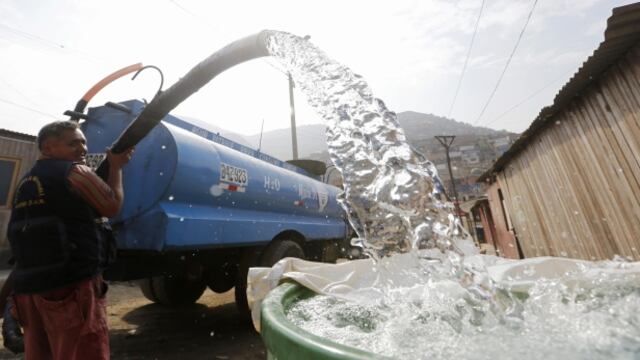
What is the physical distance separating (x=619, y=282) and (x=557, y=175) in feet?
16.8

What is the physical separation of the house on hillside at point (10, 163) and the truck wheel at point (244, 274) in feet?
33.6

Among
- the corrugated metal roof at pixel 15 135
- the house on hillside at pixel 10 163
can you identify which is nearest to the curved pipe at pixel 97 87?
the house on hillside at pixel 10 163

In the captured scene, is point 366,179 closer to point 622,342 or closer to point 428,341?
point 428,341

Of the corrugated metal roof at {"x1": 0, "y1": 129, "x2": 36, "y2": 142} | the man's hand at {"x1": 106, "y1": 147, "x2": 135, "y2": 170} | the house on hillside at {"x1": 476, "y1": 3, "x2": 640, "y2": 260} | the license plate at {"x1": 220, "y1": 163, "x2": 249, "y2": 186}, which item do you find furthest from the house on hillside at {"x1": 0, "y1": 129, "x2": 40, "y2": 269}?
the house on hillside at {"x1": 476, "y1": 3, "x2": 640, "y2": 260}

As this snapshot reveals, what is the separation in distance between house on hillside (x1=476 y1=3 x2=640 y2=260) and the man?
4.69 metres

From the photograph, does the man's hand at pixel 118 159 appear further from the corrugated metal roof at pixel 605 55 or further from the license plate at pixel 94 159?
the corrugated metal roof at pixel 605 55

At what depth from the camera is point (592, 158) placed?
14.0 ft

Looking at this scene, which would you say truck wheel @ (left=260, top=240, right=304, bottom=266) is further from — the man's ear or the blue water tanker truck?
the man's ear

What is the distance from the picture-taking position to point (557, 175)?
17.0 feet

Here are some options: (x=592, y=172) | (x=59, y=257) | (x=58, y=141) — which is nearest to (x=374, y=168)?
(x=59, y=257)

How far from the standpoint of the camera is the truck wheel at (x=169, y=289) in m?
4.70

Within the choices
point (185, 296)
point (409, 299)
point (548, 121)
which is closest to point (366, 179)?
point (409, 299)

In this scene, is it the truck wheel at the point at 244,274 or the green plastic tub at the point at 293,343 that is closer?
the green plastic tub at the point at 293,343

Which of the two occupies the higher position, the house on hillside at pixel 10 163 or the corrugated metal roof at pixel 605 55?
the house on hillside at pixel 10 163
